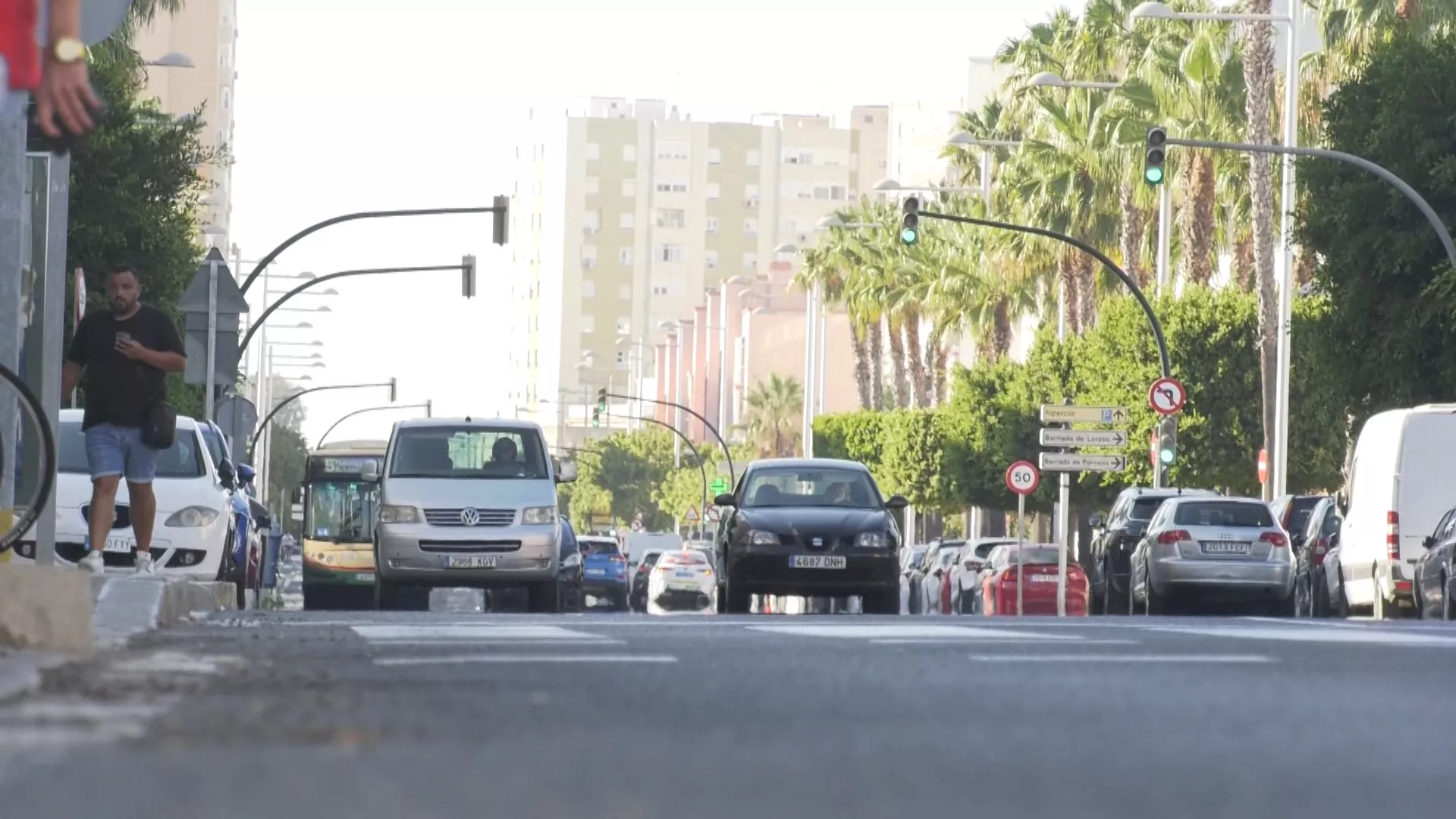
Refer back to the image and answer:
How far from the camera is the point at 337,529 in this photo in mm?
44062

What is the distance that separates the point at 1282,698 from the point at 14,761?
4036mm

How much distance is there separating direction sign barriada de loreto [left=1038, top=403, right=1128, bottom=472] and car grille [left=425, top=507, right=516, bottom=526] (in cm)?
1299

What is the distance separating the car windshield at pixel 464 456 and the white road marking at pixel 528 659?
631 inches

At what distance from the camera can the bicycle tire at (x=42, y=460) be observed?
11984 millimetres

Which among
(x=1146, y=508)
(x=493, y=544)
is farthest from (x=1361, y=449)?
(x=493, y=544)

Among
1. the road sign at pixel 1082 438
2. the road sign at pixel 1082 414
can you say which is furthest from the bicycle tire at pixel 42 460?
the road sign at pixel 1082 414

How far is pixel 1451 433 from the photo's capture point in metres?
27.8

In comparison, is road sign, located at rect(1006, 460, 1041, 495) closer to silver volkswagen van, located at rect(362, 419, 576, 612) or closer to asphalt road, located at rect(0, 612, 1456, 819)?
silver volkswagen van, located at rect(362, 419, 576, 612)

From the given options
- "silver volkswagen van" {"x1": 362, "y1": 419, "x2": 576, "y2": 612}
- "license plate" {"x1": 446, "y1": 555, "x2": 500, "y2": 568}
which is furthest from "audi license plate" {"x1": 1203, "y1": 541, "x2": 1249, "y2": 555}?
"license plate" {"x1": 446, "y1": 555, "x2": 500, "y2": 568}

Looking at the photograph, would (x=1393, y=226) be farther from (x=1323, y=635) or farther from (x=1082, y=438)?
(x=1323, y=635)

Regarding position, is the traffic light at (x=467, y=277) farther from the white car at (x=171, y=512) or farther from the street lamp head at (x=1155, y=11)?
the white car at (x=171, y=512)

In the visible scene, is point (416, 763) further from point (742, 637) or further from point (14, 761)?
point (742, 637)

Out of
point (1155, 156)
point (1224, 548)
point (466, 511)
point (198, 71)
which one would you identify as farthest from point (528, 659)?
point (198, 71)

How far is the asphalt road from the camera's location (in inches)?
221
